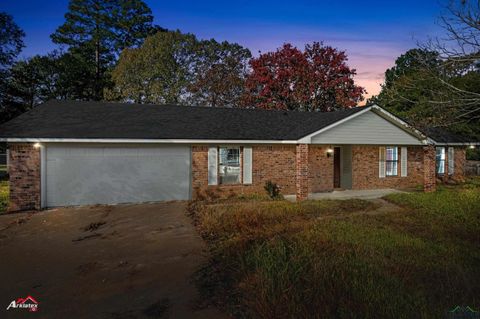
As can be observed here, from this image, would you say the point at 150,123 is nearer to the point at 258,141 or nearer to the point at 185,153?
the point at 185,153

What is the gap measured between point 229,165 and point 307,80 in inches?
733

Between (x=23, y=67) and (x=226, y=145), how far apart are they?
99.0 feet

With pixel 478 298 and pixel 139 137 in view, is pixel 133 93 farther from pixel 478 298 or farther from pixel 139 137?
pixel 478 298

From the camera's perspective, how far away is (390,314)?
148 inches

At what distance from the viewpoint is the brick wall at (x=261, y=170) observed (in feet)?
43.0

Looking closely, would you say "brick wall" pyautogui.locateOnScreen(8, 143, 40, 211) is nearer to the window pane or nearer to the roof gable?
the roof gable

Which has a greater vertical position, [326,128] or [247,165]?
[326,128]

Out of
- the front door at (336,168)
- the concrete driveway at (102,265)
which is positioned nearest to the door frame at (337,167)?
the front door at (336,168)

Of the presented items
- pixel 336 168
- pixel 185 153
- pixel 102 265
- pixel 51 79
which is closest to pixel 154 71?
pixel 51 79

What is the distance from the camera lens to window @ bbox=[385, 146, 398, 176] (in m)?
16.4

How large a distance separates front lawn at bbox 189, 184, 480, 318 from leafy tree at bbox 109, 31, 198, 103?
67.0 ft

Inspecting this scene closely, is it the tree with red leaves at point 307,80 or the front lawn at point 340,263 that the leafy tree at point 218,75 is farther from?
the front lawn at point 340,263

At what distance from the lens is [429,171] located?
1445 centimetres

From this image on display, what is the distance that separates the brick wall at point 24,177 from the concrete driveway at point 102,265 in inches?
39.8
